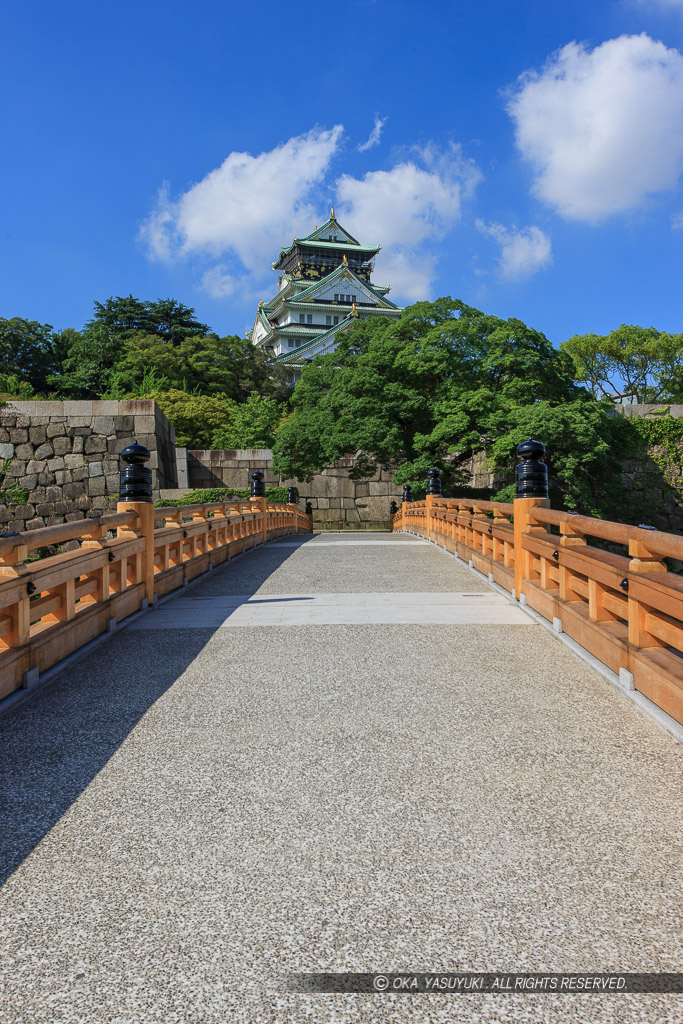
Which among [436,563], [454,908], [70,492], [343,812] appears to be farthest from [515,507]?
[70,492]

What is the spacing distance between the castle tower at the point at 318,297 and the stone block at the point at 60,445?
88.5 ft

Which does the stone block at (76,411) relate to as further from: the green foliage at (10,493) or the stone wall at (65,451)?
the green foliage at (10,493)

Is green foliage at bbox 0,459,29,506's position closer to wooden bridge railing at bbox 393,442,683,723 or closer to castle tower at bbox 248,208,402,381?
wooden bridge railing at bbox 393,442,683,723

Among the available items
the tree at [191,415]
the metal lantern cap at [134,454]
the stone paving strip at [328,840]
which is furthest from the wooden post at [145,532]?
the tree at [191,415]

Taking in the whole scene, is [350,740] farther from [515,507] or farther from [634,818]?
[515,507]

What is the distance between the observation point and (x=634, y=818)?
7.86 ft

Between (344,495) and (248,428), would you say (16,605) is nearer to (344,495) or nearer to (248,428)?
(344,495)

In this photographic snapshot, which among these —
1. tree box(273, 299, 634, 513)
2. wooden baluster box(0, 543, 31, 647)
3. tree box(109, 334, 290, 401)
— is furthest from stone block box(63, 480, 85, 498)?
wooden baluster box(0, 543, 31, 647)

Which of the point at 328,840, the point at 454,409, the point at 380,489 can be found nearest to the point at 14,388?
the point at 380,489

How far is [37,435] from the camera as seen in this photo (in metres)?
19.4

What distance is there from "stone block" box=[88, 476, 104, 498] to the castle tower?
1067 inches

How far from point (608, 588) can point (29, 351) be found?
35.0m

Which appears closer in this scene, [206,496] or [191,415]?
[206,496]

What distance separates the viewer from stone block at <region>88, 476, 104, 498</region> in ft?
63.9
